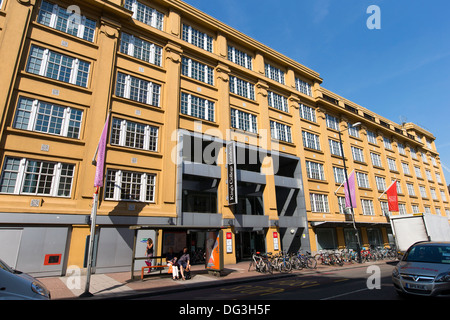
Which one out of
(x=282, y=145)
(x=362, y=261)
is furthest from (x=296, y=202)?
(x=362, y=261)

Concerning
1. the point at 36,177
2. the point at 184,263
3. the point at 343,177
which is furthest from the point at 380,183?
the point at 36,177

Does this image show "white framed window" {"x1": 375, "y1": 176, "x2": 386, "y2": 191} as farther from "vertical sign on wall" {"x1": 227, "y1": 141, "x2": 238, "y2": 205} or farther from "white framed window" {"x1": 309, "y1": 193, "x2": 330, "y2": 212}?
"vertical sign on wall" {"x1": 227, "y1": 141, "x2": 238, "y2": 205}

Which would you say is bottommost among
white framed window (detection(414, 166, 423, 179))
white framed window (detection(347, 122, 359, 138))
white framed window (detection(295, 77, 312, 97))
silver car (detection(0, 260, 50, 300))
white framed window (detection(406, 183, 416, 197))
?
silver car (detection(0, 260, 50, 300))

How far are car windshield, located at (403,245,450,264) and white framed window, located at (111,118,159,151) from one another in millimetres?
17118

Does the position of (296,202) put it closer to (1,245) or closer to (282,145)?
(282,145)

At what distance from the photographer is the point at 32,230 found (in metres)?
14.5

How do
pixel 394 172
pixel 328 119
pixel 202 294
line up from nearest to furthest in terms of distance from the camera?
pixel 202 294 < pixel 328 119 < pixel 394 172

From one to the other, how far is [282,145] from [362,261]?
1357 cm

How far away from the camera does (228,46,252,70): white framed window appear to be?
2856 cm

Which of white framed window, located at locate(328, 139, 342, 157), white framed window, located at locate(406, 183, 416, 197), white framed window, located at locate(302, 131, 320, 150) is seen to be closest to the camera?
white framed window, located at locate(302, 131, 320, 150)

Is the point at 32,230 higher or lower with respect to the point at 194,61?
lower

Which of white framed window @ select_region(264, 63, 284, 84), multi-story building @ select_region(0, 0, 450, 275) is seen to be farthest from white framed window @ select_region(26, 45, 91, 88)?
white framed window @ select_region(264, 63, 284, 84)

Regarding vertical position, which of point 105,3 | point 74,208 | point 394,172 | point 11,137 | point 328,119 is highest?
point 105,3

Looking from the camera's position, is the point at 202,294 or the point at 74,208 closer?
the point at 202,294
